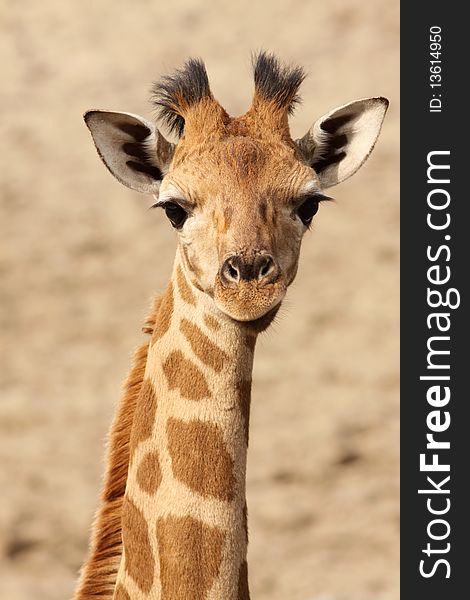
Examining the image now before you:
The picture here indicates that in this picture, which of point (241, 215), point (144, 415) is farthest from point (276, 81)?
point (144, 415)

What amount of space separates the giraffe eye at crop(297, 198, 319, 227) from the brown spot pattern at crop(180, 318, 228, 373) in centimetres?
74

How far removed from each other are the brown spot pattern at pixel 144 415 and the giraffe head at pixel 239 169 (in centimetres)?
56

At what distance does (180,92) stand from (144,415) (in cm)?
166

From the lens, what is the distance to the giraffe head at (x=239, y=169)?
5492 millimetres

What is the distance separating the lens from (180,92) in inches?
249

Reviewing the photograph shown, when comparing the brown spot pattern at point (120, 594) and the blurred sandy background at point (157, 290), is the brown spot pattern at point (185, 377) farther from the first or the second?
the blurred sandy background at point (157, 290)

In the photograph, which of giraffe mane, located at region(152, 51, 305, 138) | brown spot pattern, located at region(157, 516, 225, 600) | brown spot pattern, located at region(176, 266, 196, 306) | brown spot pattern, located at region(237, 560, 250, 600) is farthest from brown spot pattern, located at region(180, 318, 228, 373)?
giraffe mane, located at region(152, 51, 305, 138)

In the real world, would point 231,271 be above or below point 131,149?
below

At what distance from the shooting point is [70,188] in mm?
17562

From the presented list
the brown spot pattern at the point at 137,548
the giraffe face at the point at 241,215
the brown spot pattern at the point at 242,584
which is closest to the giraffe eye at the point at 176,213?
the giraffe face at the point at 241,215

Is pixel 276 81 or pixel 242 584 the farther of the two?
pixel 276 81

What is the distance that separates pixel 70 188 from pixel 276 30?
15.5 feet

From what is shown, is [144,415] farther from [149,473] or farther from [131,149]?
[131,149]

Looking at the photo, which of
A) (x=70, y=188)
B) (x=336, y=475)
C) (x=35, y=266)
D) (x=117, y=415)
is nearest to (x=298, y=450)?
(x=336, y=475)
